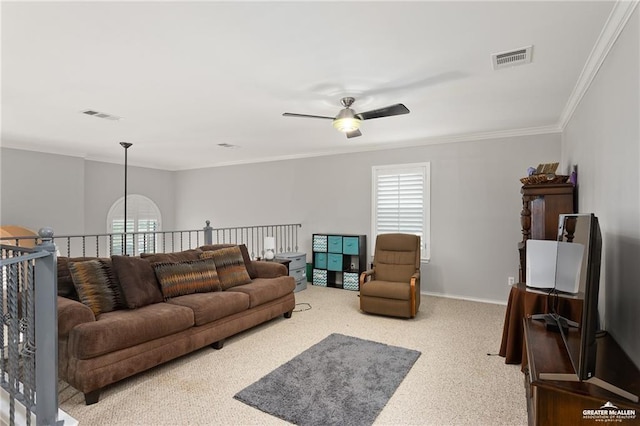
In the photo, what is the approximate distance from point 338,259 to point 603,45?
462 centimetres

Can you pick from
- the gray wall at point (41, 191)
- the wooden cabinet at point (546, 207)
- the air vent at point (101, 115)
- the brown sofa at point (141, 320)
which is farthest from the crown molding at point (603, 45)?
the gray wall at point (41, 191)

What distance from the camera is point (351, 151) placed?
20.8ft

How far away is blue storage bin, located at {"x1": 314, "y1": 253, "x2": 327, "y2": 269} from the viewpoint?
635cm

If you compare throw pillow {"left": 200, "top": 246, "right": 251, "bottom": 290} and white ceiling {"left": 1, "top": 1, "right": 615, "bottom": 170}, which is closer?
white ceiling {"left": 1, "top": 1, "right": 615, "bottom": 170}

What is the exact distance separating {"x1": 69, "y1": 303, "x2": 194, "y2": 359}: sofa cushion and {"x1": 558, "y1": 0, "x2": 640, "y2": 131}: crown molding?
3784mm

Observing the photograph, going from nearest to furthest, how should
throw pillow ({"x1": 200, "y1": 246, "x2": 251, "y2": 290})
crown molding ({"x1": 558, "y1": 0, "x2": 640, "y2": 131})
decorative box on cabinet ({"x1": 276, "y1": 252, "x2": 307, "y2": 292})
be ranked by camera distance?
crown molding ({"x1": 558, "y1": 0, "x2": 640, "y2": 131}) → throw pillow ({"x1": 200, "y1": 246, "x2": 251, "y2": 290}) → decorative box on cabinet ({"x1": 276, "y1": 252, "x2": 307, "y2": 292})

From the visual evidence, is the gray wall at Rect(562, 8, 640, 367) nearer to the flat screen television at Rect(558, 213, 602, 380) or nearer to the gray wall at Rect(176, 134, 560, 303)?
the flat screen television at Rect(558, 213, 602, 380)

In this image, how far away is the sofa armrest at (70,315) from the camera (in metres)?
2.50

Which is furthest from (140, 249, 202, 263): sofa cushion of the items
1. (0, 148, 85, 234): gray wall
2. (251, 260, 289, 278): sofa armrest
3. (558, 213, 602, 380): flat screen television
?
(0, 148, 85, 234): gray wall

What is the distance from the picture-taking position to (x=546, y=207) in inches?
138

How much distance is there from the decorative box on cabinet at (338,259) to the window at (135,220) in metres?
3.64

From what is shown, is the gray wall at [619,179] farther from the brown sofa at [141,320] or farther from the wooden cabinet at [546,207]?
the brown sofa at [141,320]

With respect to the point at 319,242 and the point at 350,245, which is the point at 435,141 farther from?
the point at 319,242

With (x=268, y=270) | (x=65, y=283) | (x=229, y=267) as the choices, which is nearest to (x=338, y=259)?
(x=268, y=270)
